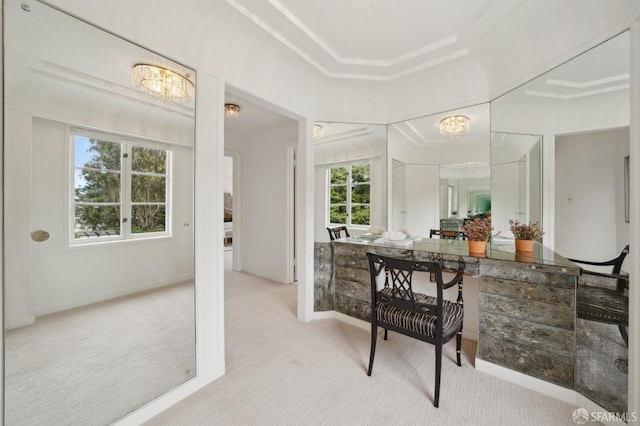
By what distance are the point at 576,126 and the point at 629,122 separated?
1.26ft

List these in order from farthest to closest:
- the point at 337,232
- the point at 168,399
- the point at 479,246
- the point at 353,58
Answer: the point at 337,232 < the point at 353,58 < the point at 479,246 < the point at 168,399

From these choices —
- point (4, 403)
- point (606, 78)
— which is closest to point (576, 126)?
point (606, 78)

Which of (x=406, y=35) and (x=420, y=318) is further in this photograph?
(x=406, y=35)

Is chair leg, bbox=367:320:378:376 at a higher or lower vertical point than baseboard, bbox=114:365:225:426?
higher

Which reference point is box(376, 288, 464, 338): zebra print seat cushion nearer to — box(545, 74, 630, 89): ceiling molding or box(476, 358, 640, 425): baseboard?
box(476, 358, 640, 425): baseboard

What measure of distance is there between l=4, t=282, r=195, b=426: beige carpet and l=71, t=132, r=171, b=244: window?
1.36 feet

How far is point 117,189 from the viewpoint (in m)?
1.47

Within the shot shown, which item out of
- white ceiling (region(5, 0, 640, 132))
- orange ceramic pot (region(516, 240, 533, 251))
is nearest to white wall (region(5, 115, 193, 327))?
white ceiling (region(5, 0, 640, 132))

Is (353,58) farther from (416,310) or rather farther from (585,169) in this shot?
(416,310)

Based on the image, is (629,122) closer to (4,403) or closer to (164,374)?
(164,374)

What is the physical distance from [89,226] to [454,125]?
9.70 ft

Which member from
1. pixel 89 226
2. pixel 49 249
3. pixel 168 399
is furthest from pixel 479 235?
pixel 49 249

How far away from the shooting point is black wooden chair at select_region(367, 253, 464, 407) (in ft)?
5.34

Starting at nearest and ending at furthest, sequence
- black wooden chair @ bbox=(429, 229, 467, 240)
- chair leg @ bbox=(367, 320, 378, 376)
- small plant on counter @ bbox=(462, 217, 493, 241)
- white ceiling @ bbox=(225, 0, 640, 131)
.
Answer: white ceiling @ bbox=(225, 0, 640, 131) → chair leg @ bbox=(367, 320, 378, 376) → small plant on counter @ bbox=(462, 217, 493, 241) → black wooden chair @ bbox=(429, 229, 467, 240)
